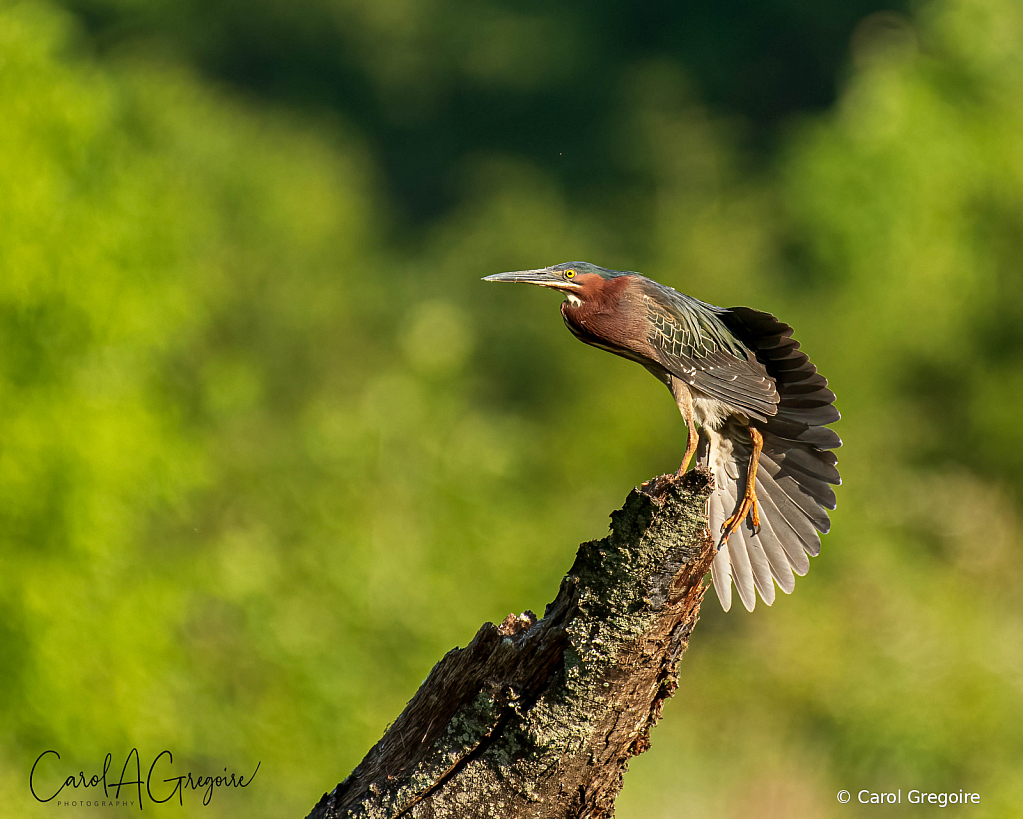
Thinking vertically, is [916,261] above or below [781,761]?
above

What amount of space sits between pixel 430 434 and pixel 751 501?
20.5 feet

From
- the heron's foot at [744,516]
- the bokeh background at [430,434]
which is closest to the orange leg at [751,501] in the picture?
the heron's foot at [744,516]

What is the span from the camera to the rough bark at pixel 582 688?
3.96 m

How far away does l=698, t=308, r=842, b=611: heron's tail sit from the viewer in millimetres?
5195

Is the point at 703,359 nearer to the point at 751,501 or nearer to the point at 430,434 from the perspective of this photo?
the point at 751,501

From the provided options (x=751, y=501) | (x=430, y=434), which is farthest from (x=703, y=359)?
(x=430, y=434)

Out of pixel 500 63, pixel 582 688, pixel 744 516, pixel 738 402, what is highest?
pixel 500 63

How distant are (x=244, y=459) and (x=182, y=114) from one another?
973 cm

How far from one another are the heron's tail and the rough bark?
1321 mm

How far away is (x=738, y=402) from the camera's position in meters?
5.02

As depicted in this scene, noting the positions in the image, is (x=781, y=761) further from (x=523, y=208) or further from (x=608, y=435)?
(x=523, y=208)

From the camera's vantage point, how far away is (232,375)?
11.0 m

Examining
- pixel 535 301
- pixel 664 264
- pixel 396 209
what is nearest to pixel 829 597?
pixel 664 264

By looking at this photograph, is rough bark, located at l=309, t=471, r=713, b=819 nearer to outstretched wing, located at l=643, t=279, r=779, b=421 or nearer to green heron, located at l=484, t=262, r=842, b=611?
green heron, located at l=484, t=262, r=842, b=611
